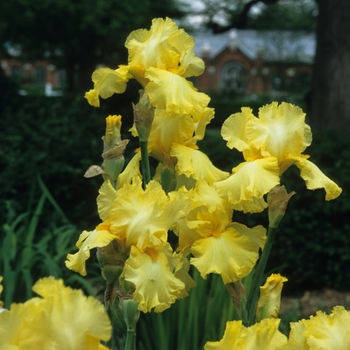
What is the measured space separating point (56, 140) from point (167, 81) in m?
3.60

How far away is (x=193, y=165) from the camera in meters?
1.30

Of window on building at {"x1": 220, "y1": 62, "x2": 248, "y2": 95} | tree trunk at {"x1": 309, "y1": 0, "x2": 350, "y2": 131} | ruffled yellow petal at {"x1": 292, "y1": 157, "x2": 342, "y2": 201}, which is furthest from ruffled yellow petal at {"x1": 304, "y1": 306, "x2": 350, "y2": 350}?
window on building at {"x1": 220, "y1": 62, "x2": 248, "y2": 95}

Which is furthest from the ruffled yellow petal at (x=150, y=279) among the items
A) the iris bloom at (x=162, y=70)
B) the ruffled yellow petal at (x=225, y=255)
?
the iris bloom at (x=162, y=70)

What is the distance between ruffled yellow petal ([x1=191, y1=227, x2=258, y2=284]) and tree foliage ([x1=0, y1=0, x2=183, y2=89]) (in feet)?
51.2

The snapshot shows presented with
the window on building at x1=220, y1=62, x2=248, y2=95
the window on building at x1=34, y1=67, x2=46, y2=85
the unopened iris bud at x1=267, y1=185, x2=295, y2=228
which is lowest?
the window on building at x1=34, y1=67, x2=46, y2=85

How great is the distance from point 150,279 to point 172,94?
0.38 m

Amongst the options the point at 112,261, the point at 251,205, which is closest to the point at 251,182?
the point at 251,205

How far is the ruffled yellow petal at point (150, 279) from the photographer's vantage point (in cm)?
102

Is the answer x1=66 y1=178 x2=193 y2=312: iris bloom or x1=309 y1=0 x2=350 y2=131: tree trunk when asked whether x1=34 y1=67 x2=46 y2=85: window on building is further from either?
x1=66 y1=178 x2=193 y2=312: iris bloom

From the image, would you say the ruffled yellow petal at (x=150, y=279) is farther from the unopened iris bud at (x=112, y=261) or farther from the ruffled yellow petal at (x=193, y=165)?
the ruffled yellow petal at (x=193, y=165)

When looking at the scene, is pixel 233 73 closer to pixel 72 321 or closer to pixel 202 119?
pixel 202 119

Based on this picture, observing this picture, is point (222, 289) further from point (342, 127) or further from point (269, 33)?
point (269, 33)

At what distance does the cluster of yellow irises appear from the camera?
1.02m

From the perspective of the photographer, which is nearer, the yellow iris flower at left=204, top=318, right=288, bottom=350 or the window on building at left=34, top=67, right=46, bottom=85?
the yellow iris flower at left=204, top=318, right=288, bottom=350
